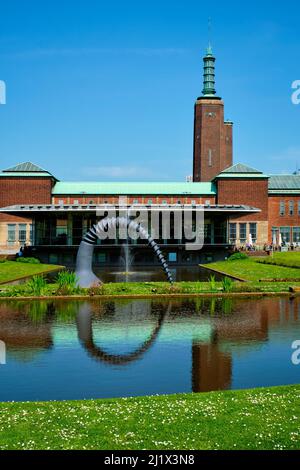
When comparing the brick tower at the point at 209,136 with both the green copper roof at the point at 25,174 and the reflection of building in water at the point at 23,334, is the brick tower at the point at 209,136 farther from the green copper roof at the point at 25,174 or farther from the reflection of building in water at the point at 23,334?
the reflection of building in water at the point at 23,334

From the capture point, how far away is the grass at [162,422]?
863cm

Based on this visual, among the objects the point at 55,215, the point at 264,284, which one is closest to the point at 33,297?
the point at 264,284

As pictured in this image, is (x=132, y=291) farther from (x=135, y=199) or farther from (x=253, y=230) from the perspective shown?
(x=135, y=199)

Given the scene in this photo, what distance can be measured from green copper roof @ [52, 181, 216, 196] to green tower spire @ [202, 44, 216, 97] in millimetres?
24483

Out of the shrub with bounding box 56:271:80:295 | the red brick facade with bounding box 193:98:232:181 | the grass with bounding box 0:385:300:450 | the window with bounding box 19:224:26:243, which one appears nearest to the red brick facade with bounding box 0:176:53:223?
the window with bounding box 19:224:26:243

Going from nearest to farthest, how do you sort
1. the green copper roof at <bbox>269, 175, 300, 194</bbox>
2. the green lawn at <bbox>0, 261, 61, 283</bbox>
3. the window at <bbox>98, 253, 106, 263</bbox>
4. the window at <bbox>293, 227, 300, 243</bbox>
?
the green lawn at <bbox>0, 261, 61, 283</bbox> < the window at <bbox>98, 253, 106, 263</bbox> < the window at <bbox>293, 227, 300, 243</bbox> < the green copper roof at <bbox>269, 175, 300, 194</bbox>

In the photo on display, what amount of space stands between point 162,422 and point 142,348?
258 inches

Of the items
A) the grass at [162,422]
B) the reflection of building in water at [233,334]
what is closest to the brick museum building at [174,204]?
→ the reflection of building in water at [233,334]

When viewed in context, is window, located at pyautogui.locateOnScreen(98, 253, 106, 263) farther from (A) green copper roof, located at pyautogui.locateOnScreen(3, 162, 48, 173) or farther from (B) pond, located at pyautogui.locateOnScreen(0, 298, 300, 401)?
(B) pond, located at pyautogui.locateOnScreen(0, 298, 300, 401)

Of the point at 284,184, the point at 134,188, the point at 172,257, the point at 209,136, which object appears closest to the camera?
the point at 172,257

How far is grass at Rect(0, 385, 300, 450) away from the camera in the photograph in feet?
28.3

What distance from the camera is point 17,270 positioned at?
146ft

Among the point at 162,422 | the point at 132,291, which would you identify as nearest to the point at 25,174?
the point at 132,291
